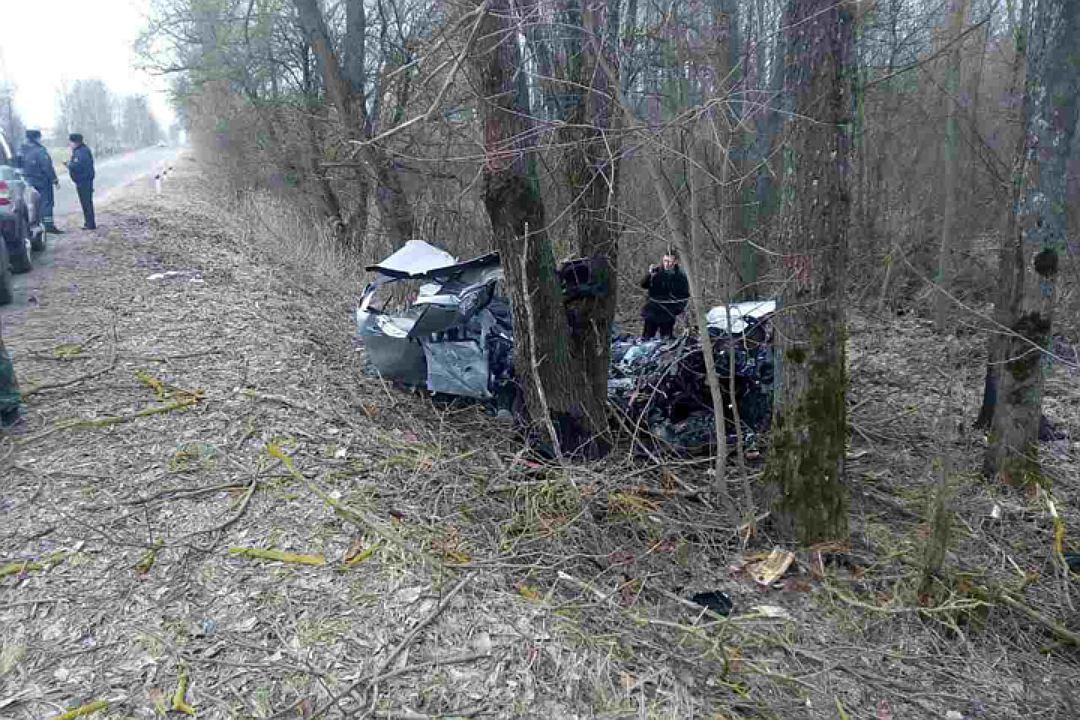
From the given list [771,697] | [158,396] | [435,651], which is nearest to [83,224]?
[158,396]

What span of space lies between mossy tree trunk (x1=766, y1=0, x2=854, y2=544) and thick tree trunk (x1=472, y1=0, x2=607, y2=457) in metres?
1.63

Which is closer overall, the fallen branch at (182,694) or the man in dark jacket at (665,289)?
the fallen branch at (182,694)

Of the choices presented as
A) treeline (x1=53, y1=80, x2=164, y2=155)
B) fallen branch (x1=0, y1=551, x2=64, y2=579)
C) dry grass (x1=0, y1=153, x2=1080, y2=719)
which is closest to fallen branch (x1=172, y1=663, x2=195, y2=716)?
dry grass (x1=0, y1=153, x2=1080, y2=719)

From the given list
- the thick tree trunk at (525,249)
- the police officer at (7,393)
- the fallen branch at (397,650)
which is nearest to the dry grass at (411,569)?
the fallen branch at (397,650)

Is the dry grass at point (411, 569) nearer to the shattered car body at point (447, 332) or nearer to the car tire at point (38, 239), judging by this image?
the shattered car body at point (447, 332)

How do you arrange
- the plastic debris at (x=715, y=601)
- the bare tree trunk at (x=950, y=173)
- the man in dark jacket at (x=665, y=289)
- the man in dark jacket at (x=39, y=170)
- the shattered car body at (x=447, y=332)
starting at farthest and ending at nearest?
the man in dark jacket at (x=39, y=170), the bare tree trunk at (x=950, y=173), the man in dark jacket at (x=665, y=289), the shattered car body at (x=447, y=332), the plastic debris at (x=715, y=601)

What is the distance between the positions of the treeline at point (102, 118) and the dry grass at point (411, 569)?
271 feet

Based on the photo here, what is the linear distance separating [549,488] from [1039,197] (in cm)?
451

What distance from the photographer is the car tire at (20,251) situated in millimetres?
8586

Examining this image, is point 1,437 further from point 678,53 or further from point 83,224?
point 83,224

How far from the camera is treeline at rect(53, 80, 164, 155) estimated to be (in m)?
80.1

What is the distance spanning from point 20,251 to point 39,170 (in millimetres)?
2804

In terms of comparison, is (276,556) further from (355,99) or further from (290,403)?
(355,99)

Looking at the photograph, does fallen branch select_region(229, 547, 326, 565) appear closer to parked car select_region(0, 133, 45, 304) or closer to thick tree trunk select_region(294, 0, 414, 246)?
parked car select_region(0, 133, 45, 304)
